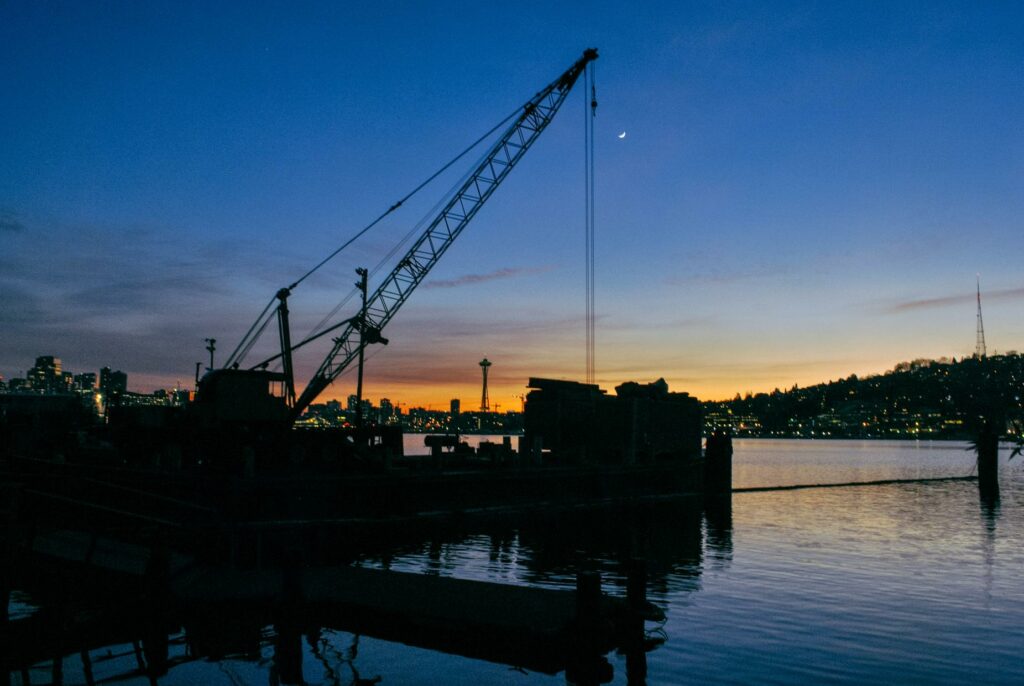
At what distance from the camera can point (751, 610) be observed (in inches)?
961

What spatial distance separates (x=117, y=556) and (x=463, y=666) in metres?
8.28

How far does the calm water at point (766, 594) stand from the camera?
1767 centimetres

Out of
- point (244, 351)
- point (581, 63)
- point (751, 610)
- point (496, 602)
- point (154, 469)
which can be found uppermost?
point (581, 63)

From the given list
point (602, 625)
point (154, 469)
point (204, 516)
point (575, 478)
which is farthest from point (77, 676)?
point (575, 478)

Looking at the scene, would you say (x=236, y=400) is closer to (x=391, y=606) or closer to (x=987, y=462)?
(x=391, y=606)

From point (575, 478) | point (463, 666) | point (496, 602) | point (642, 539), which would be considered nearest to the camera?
point (496, 602)

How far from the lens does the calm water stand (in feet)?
58.0

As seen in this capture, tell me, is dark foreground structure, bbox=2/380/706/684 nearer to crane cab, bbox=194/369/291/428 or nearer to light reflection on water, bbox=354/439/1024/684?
crane cab, bbox=194/369/291/428

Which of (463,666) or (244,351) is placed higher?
(244,351)

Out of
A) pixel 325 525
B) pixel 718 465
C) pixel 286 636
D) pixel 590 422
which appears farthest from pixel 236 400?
pixel 718 465

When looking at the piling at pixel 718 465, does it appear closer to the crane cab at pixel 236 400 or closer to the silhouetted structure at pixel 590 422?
the silhouetted structure at pixel 590 422

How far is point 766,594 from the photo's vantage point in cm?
2720

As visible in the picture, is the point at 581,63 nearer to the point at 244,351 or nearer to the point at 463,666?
the point at 244,351

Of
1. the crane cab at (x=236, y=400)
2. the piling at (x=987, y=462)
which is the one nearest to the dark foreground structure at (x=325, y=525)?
the crane cab at (x=236, y=400)
